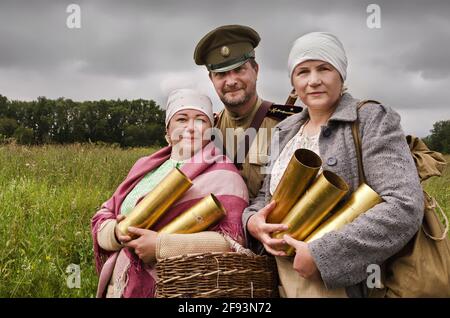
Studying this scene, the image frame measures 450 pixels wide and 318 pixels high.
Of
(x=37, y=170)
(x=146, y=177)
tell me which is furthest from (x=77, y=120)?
(x=146, y=177)

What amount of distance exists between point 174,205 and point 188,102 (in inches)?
31.4

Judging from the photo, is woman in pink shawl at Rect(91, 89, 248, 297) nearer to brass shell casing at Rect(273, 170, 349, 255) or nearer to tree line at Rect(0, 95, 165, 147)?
brass shell casing at Rect(273, 170, 349, 255)

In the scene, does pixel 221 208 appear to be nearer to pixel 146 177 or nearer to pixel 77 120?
pixel 146 177

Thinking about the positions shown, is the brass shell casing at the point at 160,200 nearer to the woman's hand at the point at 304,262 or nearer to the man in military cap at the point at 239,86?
the woman's hand at the point at 304,262

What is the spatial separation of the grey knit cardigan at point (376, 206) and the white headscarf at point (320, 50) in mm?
324

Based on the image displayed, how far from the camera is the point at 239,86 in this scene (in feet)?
15.6

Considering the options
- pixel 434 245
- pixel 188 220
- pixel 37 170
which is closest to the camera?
pixel 434 245

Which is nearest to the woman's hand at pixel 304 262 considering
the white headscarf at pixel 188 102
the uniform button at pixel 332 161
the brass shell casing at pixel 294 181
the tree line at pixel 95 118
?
the brass shell casing at pixel 294 181

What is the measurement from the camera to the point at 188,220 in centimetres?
355

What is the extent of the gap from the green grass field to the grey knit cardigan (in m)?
2.82

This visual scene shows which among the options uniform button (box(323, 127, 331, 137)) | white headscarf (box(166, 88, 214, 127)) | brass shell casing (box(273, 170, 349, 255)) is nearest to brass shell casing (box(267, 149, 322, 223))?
brass shell casing (box(273, 170, 349, 255))

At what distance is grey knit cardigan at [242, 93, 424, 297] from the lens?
2.95 metres

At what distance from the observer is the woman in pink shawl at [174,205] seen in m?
3.52

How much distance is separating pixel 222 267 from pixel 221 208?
0.50 m
